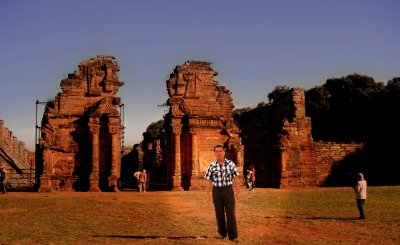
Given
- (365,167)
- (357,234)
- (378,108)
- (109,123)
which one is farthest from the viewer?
(378,108)

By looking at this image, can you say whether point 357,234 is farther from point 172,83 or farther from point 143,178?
point 172,83

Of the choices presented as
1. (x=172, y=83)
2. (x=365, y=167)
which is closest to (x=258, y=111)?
(x=365, y=167)

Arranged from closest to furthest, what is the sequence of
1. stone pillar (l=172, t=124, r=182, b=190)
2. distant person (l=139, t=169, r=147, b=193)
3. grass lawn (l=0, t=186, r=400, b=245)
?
1. grass lawn (l=0, t=186, r=400, b=245)
2. distant person (l=139, t=169, r=147, b=193)
3. stone pillar (l=172, t=124, r=182, b=190)

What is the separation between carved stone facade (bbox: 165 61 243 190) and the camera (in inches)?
1083

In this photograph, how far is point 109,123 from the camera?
1037 inches

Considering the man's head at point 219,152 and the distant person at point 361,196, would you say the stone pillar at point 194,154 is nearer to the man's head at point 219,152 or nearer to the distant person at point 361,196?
the distant person at point 361,196

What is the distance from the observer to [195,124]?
1100 inches

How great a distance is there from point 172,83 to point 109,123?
4.41m

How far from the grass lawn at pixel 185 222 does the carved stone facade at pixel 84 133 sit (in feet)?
22.9

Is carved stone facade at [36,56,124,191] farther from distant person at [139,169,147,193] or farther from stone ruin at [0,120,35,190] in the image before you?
stone ruin at [0,120,35,190]

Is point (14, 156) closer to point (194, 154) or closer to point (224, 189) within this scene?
point (194, 154)

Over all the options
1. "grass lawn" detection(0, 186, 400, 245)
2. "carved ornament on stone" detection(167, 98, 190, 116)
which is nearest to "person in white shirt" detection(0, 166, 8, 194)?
"grass lawn" detection(0, 186, 400, 245)

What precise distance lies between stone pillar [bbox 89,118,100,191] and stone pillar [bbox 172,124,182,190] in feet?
13.6

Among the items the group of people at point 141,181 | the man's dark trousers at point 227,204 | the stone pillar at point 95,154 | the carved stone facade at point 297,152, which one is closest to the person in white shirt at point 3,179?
the stone pillar at point 95,154
